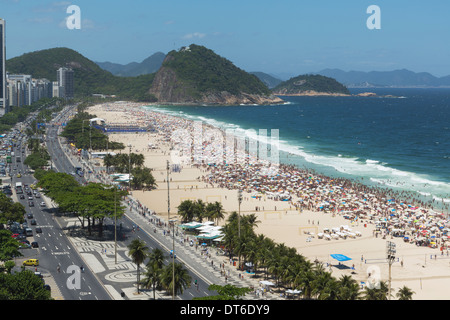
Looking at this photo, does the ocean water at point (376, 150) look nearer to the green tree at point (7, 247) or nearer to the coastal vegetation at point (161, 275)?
the coastal vegetation at point (161, 275)

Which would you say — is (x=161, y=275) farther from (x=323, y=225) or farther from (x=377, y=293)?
(x=323, y=225)

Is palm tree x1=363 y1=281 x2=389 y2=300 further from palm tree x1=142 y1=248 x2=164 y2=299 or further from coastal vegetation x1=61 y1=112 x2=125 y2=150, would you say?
coastal vegetation x1=61 y1=112 x2=125 y2=150

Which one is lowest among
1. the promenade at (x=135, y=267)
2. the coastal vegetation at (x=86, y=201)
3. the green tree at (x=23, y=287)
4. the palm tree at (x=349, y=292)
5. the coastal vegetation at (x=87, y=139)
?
the promenade at (x=135, y=267)

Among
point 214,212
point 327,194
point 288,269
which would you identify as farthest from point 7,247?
point 327,194

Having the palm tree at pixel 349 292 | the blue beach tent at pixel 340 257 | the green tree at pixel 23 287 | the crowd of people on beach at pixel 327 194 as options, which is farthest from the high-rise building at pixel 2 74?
the palm tree at pixel 349 292

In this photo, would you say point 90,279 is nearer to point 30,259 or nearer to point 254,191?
point 30,259

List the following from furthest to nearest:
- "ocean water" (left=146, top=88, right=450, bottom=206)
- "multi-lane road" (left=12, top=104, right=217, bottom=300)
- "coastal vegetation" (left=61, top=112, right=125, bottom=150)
Answer: "coastal vegetation" (left=61, top=112, right=125, bottom=150)
"ocean water" (left=146, top=88, right=450, bottom=206)
"multi-lane road" (left=12, top=104, right=217, bottom=300)

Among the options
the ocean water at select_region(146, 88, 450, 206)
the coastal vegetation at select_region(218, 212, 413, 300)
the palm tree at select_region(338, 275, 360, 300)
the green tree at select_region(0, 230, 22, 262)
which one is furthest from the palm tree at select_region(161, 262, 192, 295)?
the ocean water at select_region(146, 88, 450, 206)

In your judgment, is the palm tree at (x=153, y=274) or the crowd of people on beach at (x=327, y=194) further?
the crowd of people on beach at (x=327, y=194)
